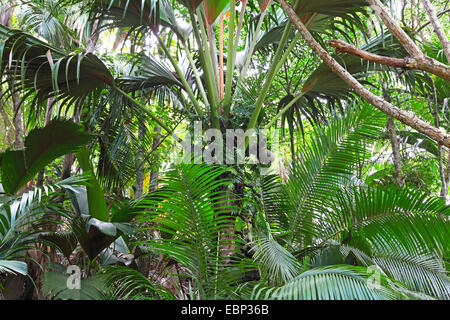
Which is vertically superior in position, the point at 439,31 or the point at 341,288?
the point at 439,31

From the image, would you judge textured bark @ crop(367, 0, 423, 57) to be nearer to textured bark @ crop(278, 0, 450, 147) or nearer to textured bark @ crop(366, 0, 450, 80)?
textured bark @ crop(366, 0, 450, 80)

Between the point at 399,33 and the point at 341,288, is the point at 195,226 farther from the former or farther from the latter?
the point at 399,33

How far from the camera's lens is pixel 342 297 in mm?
1610

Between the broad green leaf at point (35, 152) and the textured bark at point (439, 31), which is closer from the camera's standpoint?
the textured bark at point (439, 31)

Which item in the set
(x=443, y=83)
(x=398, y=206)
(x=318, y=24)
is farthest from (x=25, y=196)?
Answer: (x=443, y=83)

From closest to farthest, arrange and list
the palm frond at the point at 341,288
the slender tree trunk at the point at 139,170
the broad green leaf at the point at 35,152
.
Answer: the palm frond at the point at 341,288 → the broad green leaf at the point at 35,152 → the slender tree trunk at the point at 139,170

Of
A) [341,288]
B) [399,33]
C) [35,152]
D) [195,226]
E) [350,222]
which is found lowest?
[341,288]

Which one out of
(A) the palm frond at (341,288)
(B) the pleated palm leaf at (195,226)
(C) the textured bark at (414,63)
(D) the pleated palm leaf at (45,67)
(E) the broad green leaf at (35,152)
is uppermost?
(D) the pleated palm leaf at (45,67)

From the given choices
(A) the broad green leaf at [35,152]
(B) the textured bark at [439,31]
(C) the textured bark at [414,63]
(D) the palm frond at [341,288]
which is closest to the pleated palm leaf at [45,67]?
(A) the broad green leaf at [35,152]

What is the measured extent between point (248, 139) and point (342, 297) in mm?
1740

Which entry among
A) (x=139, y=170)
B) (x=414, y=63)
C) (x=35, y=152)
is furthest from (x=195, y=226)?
(x=139, y=170)

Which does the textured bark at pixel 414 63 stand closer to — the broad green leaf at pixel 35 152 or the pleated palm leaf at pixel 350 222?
the pleated palm leaf at pixel 350 222

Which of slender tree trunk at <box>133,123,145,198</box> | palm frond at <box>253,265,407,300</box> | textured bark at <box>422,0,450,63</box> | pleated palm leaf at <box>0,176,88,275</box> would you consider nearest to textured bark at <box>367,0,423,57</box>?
textured bark at <box>422,0,450,63</box>

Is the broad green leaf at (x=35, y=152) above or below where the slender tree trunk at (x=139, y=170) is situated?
below
